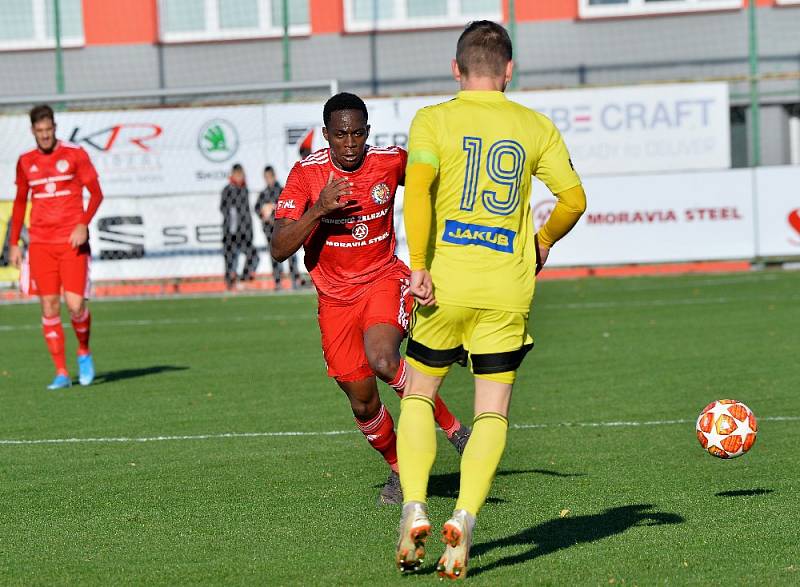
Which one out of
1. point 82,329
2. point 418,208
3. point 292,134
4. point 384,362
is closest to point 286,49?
point 292,134

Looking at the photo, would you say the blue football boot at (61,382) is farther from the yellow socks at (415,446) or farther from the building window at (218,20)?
the building window at (218,20)

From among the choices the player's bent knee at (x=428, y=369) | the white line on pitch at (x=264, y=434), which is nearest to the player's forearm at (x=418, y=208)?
the player's bent knee at (x=428, y=369)

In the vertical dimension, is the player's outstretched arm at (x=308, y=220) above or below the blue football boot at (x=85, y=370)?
above

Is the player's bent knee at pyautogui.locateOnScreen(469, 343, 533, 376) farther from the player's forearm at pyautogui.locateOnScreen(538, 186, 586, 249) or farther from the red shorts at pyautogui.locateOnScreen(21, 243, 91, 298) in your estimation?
the red shorts at pyautogui.locateOnScreen(21, 243, 91, 298)

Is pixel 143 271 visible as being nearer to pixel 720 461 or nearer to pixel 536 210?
pixel 536 210

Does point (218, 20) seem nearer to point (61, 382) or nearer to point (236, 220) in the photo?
point (236, 220)

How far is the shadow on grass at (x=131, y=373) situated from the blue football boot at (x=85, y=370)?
6.9 inches

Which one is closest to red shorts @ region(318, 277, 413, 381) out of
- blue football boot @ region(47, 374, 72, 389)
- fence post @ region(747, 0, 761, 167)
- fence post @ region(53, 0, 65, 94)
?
blue football boot @ region(47, 374, 72, 389)

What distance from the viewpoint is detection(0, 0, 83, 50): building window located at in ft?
93.0

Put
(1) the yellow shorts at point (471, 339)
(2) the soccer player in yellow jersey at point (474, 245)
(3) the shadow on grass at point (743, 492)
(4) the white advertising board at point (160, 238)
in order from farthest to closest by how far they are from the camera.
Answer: (4) the white advertising board at point (160, 238), (3) the shadow on grass at point (743, 492), (1) the yellow shorts at point (471, 339), (2) the soccer player in yellow jersey at point (474, 245)

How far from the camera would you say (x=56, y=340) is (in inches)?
496

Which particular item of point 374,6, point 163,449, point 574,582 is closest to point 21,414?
point 163,449

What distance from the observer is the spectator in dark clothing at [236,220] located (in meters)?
22.9

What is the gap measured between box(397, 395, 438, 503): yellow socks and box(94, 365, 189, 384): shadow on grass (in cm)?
787
